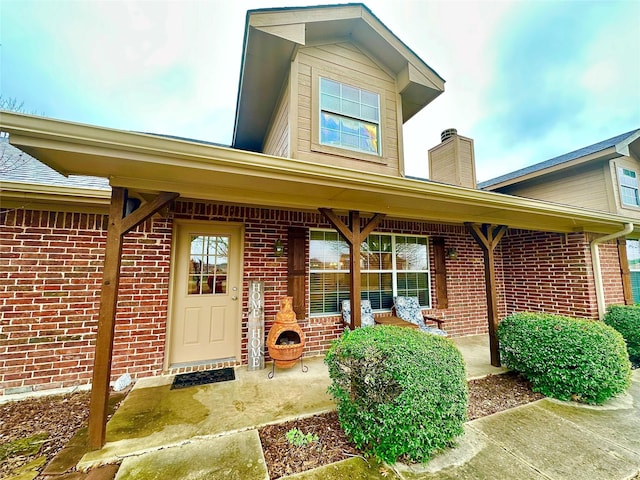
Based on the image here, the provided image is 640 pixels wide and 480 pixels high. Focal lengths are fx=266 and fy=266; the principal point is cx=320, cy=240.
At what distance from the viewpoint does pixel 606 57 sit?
15.1 m

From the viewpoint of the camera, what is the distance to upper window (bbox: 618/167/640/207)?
6130 millimetres

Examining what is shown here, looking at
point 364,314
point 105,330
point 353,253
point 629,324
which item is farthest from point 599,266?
point 105,330

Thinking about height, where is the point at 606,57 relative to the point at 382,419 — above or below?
above

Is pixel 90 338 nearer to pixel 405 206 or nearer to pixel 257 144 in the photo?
pixel 405 206

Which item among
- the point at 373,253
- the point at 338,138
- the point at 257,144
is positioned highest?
the point at 257,144

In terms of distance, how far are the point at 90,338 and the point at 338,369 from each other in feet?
10.2

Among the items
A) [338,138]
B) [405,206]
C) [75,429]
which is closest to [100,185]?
[75,429]

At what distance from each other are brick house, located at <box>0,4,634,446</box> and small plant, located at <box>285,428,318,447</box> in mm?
1236

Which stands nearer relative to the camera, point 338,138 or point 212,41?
point 338,138

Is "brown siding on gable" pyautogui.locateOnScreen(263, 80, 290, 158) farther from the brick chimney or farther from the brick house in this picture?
the brick chimney

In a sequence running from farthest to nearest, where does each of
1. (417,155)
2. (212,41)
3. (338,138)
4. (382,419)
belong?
(417,155) < (212,41) < (338,138) < (382,419)

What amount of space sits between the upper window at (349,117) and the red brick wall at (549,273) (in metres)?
4.22

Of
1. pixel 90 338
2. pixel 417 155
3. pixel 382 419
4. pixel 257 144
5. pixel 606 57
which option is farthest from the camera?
pixel 417 155

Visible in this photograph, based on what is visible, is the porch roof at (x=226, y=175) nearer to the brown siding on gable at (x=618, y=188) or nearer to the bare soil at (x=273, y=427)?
the bare soil at (x=273, y=427)
